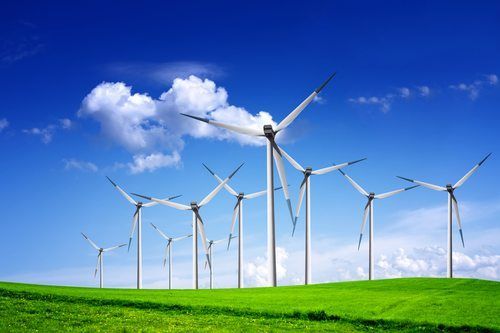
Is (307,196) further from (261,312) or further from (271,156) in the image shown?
(261,312)

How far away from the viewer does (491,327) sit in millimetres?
40812

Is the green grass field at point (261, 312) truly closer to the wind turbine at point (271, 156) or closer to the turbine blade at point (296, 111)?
the wind turbine at point (271, 156)

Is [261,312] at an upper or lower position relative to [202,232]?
lower

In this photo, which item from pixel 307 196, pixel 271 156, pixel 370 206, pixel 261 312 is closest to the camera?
pixel 261 312

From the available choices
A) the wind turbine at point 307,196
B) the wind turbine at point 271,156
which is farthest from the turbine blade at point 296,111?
the wind turbine at point 307,196

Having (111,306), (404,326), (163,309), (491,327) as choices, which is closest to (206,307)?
(163,309)

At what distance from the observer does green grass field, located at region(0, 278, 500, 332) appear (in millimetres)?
38438

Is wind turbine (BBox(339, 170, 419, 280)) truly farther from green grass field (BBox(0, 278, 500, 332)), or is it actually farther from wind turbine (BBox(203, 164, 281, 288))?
green grass field (BBox(0, 278, 500, 332))

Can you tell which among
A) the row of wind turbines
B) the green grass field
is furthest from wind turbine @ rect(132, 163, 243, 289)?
the green grass field

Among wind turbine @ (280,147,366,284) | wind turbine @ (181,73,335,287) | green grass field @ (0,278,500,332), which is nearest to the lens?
green grass field @ (0,278,500,332)

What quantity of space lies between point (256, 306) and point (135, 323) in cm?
1284

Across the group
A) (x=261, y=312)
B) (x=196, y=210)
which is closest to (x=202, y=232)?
(x=196, y=210)

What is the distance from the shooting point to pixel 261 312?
45031 millimetres

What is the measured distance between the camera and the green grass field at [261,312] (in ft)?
126
